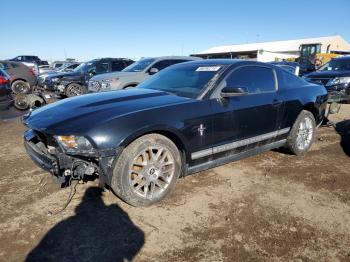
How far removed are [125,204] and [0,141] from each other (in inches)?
157

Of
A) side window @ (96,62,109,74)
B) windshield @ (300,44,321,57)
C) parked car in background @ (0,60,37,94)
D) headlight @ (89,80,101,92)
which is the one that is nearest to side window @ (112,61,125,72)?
side window @ (96,62,109,74)

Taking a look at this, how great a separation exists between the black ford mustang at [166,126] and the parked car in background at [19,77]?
1175 cm

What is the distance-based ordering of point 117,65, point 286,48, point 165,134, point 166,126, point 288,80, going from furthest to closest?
point 286,48 → point 117,65 → point 288,80 → point 165,134 → point 166,126

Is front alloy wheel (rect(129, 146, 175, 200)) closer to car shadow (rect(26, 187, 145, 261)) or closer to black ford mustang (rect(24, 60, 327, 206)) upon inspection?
black ford mustang (rect(24, 60, 327, 206))

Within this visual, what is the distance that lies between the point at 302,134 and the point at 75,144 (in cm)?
382

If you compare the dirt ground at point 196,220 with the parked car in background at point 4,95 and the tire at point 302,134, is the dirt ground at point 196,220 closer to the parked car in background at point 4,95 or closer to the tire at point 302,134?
the tire at point 302,134

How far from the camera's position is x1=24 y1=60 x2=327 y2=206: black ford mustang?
3.08 metres

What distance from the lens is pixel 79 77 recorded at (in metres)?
12.1

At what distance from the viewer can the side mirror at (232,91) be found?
149 inches

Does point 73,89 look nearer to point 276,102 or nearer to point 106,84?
point 106,84

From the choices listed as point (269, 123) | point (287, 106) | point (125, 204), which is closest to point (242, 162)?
point (269, 123)

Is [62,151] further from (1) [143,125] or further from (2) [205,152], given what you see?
(2) [205,152]

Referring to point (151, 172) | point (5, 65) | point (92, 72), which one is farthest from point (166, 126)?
point (5, 65)

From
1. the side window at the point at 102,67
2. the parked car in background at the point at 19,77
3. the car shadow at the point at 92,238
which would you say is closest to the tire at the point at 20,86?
the parked car in background at the point at 19,77
